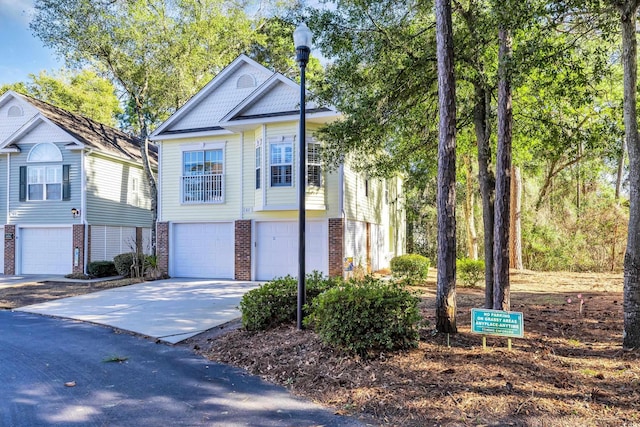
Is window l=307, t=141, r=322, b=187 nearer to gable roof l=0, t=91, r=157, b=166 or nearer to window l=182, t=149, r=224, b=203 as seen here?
window l=182, t=149, r=224, b=203

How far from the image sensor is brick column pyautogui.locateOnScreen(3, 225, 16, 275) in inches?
722

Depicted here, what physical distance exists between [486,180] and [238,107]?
942 centimetres

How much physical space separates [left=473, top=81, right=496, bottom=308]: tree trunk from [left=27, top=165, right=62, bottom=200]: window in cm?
1715

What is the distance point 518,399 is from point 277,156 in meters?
11.4

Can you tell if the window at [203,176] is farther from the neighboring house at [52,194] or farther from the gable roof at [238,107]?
the neighboring house at [52,194]

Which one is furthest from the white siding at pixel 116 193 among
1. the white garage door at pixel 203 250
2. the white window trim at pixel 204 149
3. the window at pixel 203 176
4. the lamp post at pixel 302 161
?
the lamp post at pixel 302 161

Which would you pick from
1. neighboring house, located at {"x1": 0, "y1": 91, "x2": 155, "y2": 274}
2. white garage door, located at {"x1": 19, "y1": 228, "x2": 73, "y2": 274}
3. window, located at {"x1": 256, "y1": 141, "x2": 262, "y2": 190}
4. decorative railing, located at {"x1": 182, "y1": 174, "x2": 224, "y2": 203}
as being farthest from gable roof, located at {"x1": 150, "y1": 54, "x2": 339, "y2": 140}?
white garage door, located at {"x1": 19, "y1": 228, "x2": 73, "y2": 274}

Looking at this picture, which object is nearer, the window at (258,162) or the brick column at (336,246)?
the brick column at (336,246)

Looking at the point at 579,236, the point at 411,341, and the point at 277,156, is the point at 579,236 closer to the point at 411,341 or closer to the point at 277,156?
the point at 277,156

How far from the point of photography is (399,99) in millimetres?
8539

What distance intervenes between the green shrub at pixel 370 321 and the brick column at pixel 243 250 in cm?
996

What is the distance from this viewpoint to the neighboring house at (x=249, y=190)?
14.0 m

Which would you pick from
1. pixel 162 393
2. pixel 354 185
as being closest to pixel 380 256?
pixel 354 185

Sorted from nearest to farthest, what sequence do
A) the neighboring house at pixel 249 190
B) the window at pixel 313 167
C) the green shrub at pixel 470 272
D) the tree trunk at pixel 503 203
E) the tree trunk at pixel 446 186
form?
the tree trunk at pixel 446 186, the tree trunk at pixel 503 203, the green shrub at pixel 470 272, the window at pixel 313 167, the neighboring house at pixel 249 190
